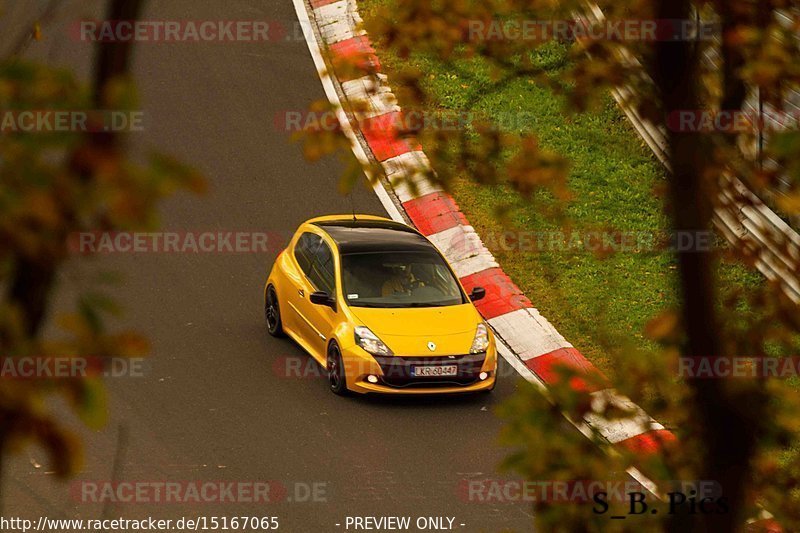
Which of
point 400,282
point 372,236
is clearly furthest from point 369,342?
point 372,236

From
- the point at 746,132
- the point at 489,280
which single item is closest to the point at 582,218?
the point at 489,280

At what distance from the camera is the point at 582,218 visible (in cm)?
1514

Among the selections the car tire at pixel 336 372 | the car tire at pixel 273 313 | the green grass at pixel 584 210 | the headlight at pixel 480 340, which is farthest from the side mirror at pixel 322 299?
the green grass at pixel 584 210

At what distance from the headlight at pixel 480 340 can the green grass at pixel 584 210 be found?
1.10 m

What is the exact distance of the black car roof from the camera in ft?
42.1

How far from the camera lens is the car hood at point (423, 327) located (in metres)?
11.8

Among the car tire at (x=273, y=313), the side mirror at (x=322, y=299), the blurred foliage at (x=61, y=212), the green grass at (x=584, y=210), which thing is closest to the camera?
the blurred foliage at (x=61, y=212)

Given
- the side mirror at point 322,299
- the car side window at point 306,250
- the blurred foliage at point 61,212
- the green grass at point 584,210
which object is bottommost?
the green grass at point 584,210

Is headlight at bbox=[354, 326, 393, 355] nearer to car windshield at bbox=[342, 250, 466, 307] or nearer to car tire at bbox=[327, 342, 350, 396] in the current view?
car tire at bbox=[327, 342, 350, 396]

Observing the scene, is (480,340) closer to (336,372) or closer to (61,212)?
(336,372)

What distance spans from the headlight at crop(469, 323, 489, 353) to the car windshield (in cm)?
52

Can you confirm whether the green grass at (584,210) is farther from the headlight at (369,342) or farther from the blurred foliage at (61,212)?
the blurred foliage at (61,212)

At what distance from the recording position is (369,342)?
1180cm

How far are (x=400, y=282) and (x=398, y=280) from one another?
0.03 m
